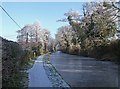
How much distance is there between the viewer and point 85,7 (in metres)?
52.4

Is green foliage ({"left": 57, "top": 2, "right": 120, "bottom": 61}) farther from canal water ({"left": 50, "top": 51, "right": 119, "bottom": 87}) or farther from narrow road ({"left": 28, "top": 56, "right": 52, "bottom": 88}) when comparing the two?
narrow road ({"left": 28, "top": 56, "right": 52, "bottom": 88})

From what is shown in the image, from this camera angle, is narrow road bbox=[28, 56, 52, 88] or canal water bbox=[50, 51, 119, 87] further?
canal water bbox=[50, 51, 119, 87]

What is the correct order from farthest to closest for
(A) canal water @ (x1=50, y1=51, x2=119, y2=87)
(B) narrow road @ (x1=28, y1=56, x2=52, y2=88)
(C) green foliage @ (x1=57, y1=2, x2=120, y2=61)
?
(C) green foliage @ (x1=57, y1=2, x2=120, y2=61), (A) canal water @ (x1=50, y1=51, x2=119, y2=87), (B) narrow road @ (x1=28, y1=56, x2=52, y2=88)

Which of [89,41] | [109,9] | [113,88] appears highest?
[109,9]

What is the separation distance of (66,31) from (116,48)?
43852 mm

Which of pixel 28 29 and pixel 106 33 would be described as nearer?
pixel 106 33

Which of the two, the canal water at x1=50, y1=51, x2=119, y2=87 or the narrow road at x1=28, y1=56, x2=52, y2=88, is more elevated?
the narrow road at x1=28, y1=56, x2=52, y2=88

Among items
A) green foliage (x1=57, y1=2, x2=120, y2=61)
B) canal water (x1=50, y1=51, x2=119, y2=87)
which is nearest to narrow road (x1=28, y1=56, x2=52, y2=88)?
canal water (x1=50, y1=51, x2=119, y2=87)

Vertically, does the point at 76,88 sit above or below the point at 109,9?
below

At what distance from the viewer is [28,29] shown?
7150cm

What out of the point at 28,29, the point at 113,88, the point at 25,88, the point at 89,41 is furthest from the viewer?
the point at 28,29

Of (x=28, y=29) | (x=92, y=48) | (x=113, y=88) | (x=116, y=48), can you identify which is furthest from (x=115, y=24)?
(x=28, y=29)

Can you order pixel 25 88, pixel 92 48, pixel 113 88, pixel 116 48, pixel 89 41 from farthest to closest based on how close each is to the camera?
pixel 89 41
pixel 92 48
pixel 116 48
pixel 113 88
pixel 25 88

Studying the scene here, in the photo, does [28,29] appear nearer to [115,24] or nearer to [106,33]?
[106,33]
